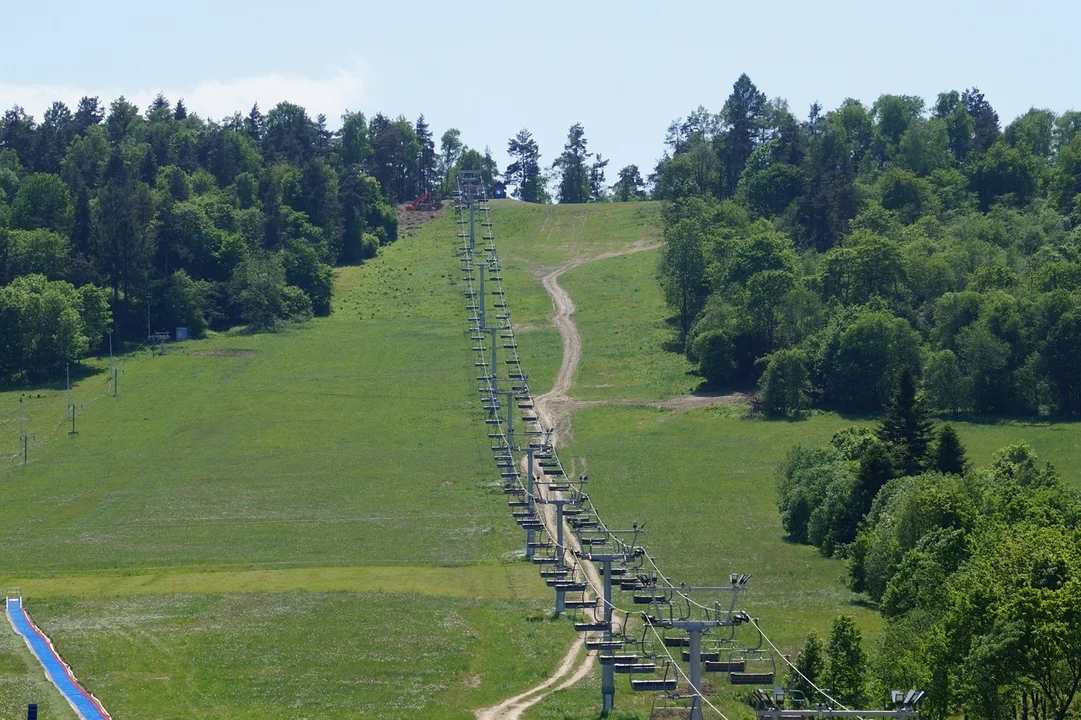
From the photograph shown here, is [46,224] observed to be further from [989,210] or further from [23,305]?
[989,210]

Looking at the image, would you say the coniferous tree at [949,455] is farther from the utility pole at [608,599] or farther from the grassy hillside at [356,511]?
the utility pole at [608,599]

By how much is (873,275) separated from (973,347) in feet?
65.8

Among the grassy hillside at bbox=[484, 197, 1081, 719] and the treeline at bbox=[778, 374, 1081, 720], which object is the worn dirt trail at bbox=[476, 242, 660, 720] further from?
the treeline at bbox=[778, 374, 1081, 720]

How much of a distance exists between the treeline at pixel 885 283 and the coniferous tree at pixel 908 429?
28.2m

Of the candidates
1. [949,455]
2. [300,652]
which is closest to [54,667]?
[300,652]

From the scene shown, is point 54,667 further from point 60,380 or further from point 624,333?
point 624,333

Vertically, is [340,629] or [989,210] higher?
[989,210]

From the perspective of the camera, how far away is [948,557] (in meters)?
74.9

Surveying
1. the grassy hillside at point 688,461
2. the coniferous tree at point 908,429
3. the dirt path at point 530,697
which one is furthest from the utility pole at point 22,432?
the coniferous tree at point 908,429

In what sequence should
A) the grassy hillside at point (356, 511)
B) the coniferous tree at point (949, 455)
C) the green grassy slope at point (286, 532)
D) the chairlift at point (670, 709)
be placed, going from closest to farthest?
1. the chairlift at point (670, 709)
2. the green grassy slope at point (286, 532)
3. the grassy hillside at point (356, 511)
4. the coniferous tree at point (949, 455)

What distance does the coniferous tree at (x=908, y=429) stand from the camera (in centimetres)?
10094

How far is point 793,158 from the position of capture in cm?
19688

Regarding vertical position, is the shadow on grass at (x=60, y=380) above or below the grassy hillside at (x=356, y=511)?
above

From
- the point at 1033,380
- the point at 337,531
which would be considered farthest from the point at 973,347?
the point at 337,531
